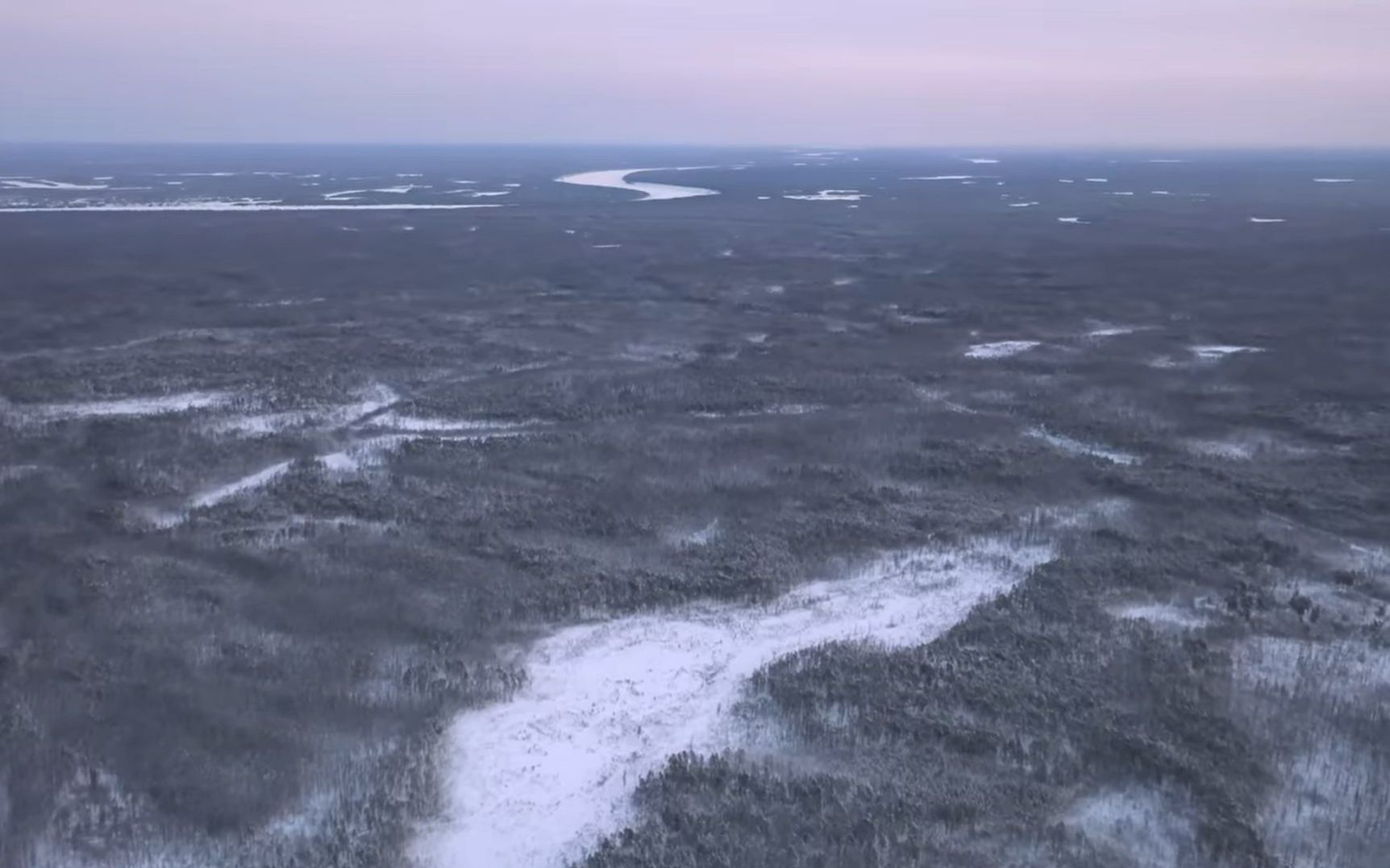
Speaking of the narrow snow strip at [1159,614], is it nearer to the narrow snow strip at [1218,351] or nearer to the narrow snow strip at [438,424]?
the narrow snow strip at [438,424]

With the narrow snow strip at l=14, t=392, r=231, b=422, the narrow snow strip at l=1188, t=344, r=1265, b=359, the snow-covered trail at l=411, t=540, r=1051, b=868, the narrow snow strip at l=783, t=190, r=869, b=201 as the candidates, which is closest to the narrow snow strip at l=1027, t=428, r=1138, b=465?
the snow-covered trail at l=411, t=540, r=1051, b=868

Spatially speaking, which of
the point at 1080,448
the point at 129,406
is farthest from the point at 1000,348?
the point at 129,406

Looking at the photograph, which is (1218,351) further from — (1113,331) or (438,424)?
(438,424)

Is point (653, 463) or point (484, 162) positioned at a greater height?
point (484, 162)

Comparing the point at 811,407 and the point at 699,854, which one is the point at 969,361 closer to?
the point at 811,407

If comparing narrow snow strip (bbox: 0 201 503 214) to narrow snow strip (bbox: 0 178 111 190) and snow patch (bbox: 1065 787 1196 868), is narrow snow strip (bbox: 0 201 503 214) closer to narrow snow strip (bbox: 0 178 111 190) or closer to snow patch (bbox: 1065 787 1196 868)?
narrow snow strip (bbox: 0 178 111 190)

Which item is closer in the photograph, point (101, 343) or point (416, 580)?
point (416, 580)

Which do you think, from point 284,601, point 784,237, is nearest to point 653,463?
point 284,601
